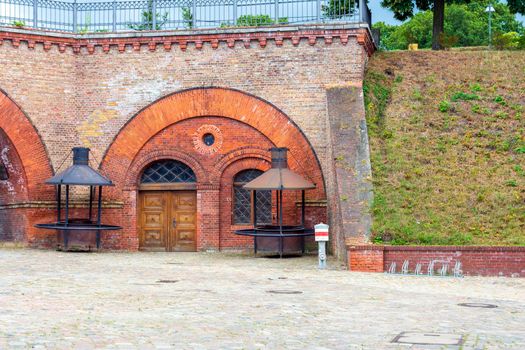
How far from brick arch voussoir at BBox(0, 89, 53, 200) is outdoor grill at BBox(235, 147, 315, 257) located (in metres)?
5.98

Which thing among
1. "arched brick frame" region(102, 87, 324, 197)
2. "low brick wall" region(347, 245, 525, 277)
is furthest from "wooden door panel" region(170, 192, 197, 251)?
"low brick wall" region(347, 245, 525, 277)

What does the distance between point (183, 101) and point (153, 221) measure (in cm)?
358

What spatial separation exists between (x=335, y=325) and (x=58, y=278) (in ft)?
23.6

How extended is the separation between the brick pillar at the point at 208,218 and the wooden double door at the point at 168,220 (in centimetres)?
38

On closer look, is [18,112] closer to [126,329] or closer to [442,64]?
[442,64]

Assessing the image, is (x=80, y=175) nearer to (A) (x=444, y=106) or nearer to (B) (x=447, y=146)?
(B) (x=447, y=146)

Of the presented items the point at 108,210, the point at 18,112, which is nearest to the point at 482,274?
the point at 108,210

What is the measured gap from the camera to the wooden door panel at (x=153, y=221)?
25.0m

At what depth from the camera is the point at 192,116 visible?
24.9 meters

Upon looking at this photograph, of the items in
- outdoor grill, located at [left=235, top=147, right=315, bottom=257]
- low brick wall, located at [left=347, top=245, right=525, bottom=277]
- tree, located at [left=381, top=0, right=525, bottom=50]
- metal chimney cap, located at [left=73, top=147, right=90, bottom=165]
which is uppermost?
tree, located at [left=381, top=0, right=525, bottom=50]

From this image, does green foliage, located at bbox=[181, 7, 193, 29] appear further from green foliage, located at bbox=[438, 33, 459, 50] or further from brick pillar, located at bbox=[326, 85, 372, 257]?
green foliage, located at bbox=[438, 33, 459, 50]

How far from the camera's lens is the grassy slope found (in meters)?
19.5

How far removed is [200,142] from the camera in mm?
24844

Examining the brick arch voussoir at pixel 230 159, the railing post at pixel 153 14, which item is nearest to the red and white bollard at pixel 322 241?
the brick arch voussoir at pixel 230 159
